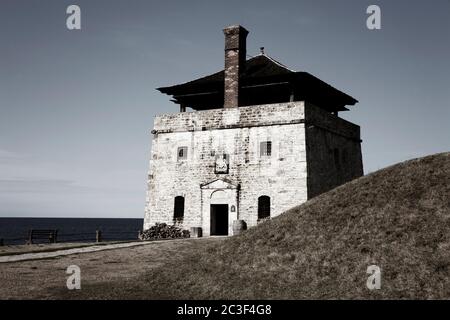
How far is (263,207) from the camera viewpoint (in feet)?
71.9

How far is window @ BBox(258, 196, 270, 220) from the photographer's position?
21797 millimetres

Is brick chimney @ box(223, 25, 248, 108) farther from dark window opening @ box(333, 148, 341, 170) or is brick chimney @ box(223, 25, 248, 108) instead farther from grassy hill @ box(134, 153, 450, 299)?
grassy hill @ box(134, 153, 450, 299)

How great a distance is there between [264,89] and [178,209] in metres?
8.56

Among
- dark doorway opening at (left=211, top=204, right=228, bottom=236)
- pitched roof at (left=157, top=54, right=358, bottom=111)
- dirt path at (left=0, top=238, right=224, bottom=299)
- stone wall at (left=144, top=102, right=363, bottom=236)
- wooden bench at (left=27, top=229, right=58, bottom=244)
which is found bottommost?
dirt path at (left=0, top=238, right=224, bottom=299)

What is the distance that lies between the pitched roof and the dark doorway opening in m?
6.81

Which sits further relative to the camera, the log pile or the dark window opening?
the dark window opening

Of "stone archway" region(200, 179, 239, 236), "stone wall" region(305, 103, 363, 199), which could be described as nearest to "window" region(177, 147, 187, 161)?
"stone archway" region(200, 179, 239, 236)

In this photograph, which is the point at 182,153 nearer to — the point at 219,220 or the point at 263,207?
the point at 219,220

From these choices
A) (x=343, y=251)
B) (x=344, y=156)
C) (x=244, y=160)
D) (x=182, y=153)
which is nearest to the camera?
(x=343, y=251)

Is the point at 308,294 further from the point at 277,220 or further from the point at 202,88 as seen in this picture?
the point at 202,88

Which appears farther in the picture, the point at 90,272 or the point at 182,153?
the point at 182,153

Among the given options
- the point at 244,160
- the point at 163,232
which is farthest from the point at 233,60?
the point at 163,232

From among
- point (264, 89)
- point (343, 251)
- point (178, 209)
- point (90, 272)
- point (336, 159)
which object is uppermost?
point (264, 89)
